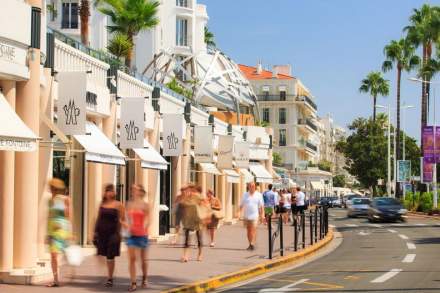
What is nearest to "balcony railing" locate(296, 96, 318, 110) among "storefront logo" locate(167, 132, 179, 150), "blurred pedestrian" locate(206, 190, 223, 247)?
"storefront logo" locate(167, 132, 179, 150)

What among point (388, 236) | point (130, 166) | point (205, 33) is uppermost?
point (205, 33)

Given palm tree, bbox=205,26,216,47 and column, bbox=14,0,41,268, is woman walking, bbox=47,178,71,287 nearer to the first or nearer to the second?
column, bbox=14,0,41,268

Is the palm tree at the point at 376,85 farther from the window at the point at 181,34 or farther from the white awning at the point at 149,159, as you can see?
the white awning at the point at 149,159

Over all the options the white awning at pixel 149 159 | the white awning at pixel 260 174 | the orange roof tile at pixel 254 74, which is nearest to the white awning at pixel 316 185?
the orange roof tile at pixel 254 74

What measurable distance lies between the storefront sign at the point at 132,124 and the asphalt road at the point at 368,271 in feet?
20.3

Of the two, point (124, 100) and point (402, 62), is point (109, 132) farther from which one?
point (402, 62)

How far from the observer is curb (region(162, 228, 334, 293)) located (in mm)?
16312

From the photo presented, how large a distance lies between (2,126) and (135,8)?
34600 mm

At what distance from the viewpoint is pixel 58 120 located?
66.9ft

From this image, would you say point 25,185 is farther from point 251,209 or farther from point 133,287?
point 251,209

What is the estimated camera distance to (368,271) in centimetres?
1989

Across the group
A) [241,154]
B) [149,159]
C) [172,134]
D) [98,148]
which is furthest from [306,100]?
[98,148]

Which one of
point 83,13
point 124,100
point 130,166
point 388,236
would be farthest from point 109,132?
point 83,13

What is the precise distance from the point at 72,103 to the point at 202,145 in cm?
1851
